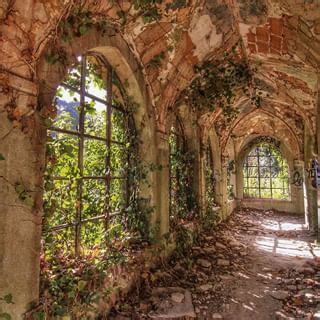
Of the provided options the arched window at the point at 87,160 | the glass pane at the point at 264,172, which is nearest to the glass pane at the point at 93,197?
the arched window at the point at 87,160

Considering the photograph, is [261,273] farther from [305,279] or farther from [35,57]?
[35,57]

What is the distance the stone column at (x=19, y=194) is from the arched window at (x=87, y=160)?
210mm

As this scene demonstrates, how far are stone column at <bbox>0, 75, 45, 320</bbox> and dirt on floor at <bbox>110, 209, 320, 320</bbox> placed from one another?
1.25 meters

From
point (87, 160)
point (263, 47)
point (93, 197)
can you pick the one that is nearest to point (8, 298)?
point (93, 197)

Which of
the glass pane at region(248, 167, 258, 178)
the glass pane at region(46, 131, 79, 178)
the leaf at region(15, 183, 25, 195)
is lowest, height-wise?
the leaf at region(15, 183, 25, 195)

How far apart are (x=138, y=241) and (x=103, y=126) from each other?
164 cm

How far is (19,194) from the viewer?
5.92 feet

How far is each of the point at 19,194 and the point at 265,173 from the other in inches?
502

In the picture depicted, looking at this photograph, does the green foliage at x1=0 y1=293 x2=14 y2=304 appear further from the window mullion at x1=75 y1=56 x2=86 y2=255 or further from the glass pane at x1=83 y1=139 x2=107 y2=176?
the glass pane at x1=83 y1=139 x2=107 y2=176

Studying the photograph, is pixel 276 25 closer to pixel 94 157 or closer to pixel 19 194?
pixel 94 157

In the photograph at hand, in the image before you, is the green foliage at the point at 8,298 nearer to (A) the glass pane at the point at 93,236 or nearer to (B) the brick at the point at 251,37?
(A) the glass pane at the point at 93,236

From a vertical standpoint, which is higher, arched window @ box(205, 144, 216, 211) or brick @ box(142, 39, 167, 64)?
brick @ box(142, 39, 167, 64)

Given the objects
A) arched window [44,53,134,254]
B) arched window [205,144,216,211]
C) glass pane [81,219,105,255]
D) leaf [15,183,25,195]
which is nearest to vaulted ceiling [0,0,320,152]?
arched window [44,53,134,254]

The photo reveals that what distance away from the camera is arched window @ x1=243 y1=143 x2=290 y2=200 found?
41.3 ft
